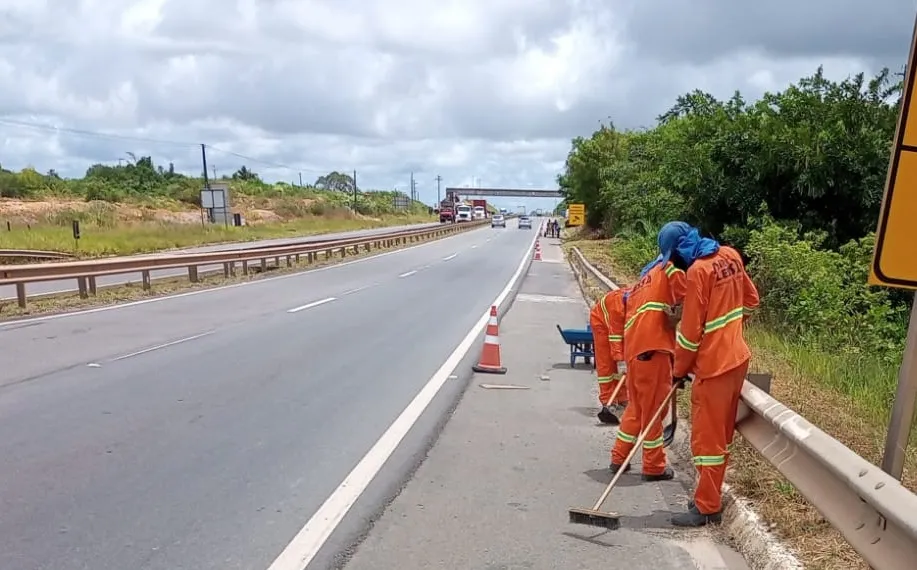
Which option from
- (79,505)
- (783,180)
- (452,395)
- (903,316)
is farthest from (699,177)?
(79,505)

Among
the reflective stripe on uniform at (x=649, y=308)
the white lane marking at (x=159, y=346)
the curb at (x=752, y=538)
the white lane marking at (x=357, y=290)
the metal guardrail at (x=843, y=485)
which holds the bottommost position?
the white lane marking at (x=357, y=290)

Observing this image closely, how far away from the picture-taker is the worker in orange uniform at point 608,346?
7.06m

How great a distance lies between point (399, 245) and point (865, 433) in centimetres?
4166

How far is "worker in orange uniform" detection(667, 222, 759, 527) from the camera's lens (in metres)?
4.74

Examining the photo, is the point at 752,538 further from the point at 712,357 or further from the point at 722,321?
the point at 722,321

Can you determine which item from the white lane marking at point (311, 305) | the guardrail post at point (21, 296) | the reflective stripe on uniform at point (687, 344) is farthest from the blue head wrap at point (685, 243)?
the guardrail post at point (21, 296)

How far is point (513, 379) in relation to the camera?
9570mm

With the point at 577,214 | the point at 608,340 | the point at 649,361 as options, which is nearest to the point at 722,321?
the point at 649,361

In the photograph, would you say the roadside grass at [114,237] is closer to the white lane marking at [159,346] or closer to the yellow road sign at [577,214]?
the yellow road sign at [577,214]

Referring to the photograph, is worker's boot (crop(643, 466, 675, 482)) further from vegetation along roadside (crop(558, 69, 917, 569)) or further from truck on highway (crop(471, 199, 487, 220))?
truck on highway (crop(471, 199, 487, 220))

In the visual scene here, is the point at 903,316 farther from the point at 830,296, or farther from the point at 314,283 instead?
the point at 314,283

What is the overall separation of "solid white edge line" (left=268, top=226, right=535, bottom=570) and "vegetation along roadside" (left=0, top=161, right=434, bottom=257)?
28.1 m

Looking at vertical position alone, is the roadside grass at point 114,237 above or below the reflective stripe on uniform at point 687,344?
below

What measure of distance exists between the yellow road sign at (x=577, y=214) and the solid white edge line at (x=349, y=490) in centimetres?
4816
